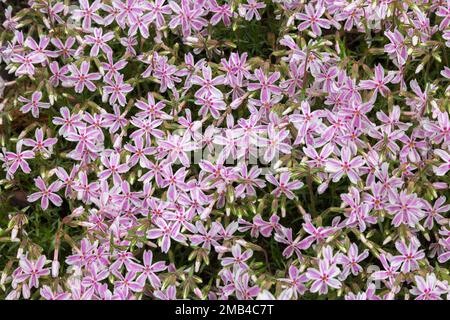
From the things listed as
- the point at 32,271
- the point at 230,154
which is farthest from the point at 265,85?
the point at 32,271

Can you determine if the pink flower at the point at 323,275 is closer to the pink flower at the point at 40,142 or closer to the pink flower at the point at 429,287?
the pink flower at the point at 429,287

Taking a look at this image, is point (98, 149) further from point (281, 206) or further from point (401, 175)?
point (401, 175)

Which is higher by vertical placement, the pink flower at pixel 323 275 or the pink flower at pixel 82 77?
the pink flower at pixel 82 77

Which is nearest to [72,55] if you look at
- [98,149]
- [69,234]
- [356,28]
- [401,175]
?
[98,149]

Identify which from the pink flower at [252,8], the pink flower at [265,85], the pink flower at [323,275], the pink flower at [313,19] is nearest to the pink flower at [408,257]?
the pink flower at [323,275]

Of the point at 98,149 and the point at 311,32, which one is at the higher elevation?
the point at 311,32

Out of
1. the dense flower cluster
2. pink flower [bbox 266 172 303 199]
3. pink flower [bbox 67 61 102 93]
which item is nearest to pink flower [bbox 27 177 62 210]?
the dense flower cluster

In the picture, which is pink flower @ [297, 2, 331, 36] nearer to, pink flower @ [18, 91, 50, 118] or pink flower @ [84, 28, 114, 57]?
pink flower @ [84, 28, 114, 57]

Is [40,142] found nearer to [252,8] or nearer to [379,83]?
[252,8]
